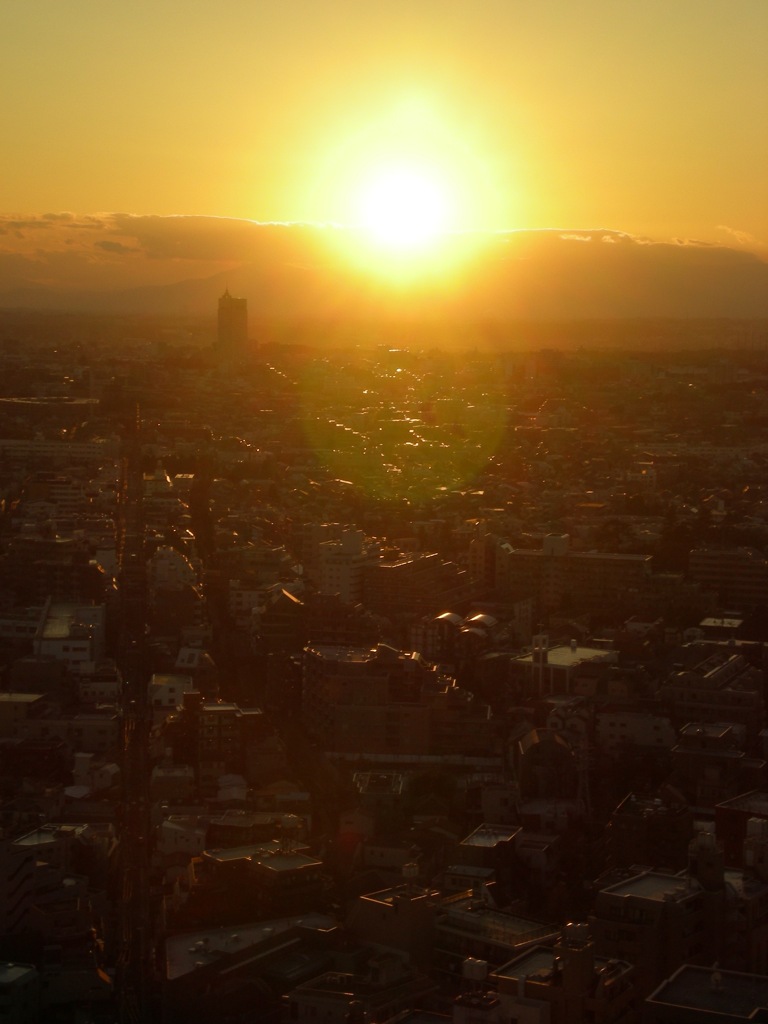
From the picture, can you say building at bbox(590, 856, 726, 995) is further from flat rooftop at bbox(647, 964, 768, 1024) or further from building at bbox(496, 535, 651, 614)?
building at bbox(496, 535, 651, 614)

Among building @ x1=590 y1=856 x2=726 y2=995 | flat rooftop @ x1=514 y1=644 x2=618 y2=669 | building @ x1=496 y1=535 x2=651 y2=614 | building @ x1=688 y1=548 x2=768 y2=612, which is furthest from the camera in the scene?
building @ x1=688 y1=548 x2=768 y2=612

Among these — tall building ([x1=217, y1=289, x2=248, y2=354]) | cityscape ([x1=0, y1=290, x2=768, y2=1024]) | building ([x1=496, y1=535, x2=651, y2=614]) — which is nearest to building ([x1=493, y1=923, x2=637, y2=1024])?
cityscape ([x1=0, y1=290, x2=768, y2=1024])

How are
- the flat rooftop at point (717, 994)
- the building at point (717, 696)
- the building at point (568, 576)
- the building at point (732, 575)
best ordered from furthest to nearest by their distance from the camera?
the building at point (732, 575) → the building at point (568, 576) → the building at point (717, 696) → the flat rooftop at point (717, 994)

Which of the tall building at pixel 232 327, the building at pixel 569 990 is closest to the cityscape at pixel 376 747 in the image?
the building at pixel 569 990

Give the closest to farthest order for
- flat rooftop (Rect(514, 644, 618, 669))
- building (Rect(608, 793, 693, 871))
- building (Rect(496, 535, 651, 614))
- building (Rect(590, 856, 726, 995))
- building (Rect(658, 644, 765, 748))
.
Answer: building (Rect(590, 856, 726, 995)) → building (Rect(608, 793, 693, 871)) → building (Rect(658, 644, 765, 748)) → flat rooftop (Rect(514, 644, 618, 669)) → building (Rect(496, 535, 651, 614))

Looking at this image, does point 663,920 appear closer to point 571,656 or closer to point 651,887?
point 651,887

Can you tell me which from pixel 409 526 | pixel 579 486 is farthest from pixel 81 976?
pixel 579 486

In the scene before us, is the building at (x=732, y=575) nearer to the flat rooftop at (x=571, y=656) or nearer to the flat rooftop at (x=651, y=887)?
the flat rooftop at (x=571, y=656)

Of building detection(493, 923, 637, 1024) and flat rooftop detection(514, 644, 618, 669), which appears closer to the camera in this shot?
building detection(493, 923, 637, 1024)

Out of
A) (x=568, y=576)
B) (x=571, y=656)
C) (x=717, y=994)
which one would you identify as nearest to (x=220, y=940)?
(x=717, y=994)
